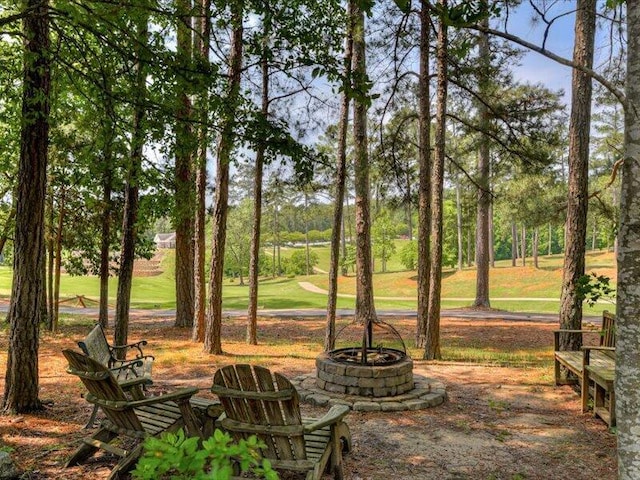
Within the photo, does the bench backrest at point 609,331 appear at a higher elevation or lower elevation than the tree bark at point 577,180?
lower

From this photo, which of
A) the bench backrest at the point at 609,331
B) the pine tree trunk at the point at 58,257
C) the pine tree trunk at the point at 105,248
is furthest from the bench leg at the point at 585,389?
the pine tree trunk at the point at 58,257

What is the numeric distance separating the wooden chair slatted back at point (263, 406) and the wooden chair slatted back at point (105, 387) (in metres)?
0.74

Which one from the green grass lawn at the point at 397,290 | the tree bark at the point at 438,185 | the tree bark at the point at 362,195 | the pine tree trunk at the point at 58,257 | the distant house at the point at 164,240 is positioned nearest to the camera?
the tree bark at the point at 438,185

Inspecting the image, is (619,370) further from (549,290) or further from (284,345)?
A: (549,290)

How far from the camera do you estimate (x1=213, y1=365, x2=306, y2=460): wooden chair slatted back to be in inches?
113

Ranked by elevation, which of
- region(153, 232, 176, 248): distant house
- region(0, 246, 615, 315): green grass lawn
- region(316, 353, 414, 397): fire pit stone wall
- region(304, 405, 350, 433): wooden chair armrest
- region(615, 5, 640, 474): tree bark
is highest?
region(153, 232, 176, 248): distant house

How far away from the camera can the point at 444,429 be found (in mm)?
4695

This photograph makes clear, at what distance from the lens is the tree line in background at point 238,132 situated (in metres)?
4.18

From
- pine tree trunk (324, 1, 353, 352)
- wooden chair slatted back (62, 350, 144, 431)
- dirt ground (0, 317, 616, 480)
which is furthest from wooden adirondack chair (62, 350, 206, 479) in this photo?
pine tree trunk (324, 1, 353, 352)

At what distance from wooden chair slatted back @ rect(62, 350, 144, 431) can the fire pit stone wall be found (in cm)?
282

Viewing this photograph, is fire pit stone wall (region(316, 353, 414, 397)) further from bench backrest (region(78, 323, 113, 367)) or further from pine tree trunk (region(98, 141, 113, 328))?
pine tree trunk (region(98, 141, 113, 328))

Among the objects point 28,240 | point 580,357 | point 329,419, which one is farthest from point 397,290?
point 329,419

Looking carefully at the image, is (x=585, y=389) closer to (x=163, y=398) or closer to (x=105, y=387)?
(x=163, y=398)

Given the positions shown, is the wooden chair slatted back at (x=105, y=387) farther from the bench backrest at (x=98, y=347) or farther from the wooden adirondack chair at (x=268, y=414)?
the bench backrest at (x=98, y=347)
